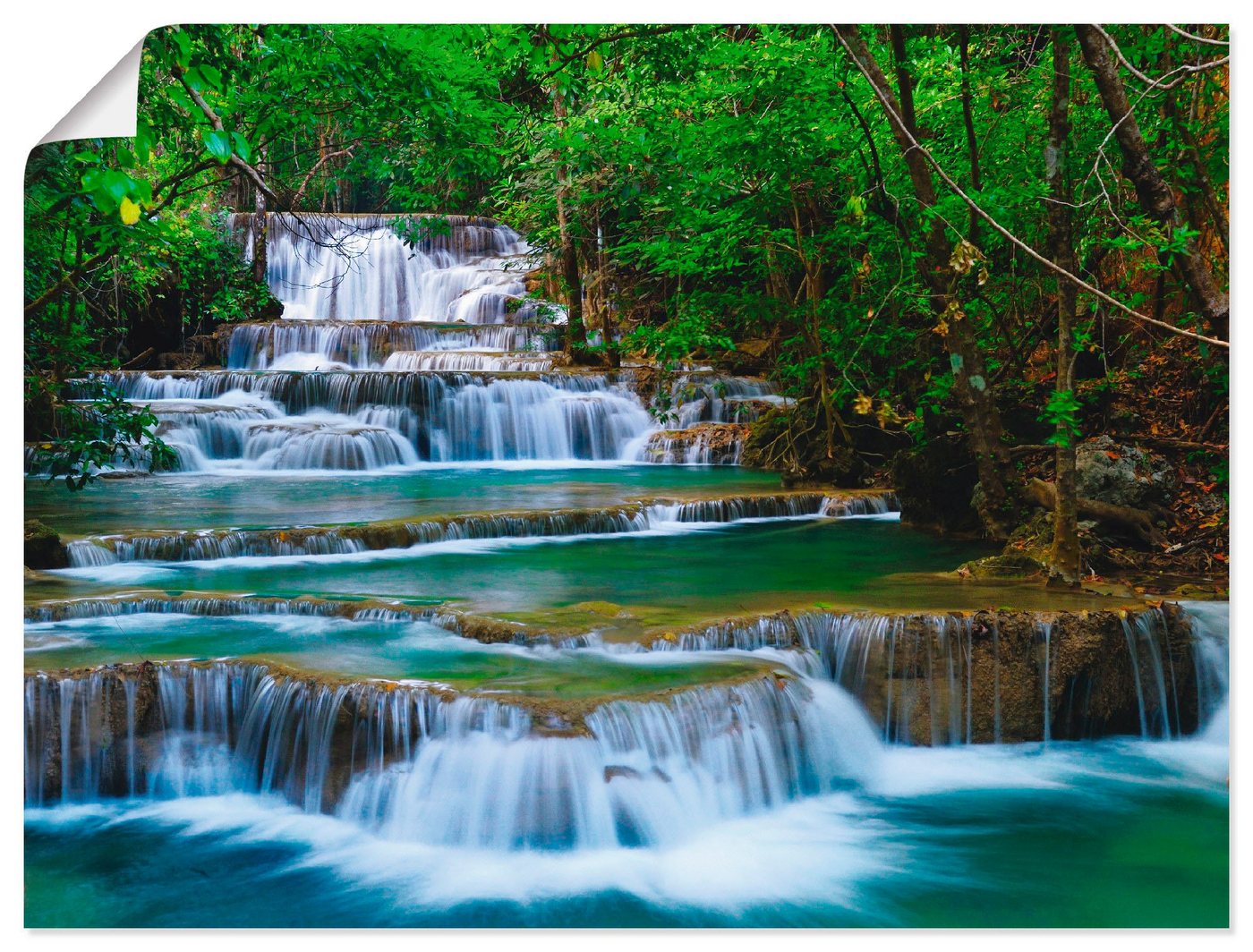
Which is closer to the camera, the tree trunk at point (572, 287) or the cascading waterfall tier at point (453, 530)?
the cascading waterfall tier at point (453, 530)

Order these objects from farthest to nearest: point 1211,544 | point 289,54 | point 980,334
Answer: point 980,334 < point 1211,544 < point 289,54

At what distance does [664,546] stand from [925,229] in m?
2.35

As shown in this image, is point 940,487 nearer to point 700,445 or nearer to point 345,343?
point 700,445

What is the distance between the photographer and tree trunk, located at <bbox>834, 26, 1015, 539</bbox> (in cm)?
572

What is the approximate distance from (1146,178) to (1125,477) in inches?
102

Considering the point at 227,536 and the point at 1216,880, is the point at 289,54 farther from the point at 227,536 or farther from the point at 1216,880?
the point at 1216,880

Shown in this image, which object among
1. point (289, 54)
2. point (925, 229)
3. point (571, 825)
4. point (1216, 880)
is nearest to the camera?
point (1216, 880)

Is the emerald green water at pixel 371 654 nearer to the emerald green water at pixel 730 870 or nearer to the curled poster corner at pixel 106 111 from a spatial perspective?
the emerald green water at pixel 730 870

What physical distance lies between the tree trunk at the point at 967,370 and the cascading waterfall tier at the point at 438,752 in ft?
8.53

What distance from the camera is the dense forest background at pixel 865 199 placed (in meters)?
4.18

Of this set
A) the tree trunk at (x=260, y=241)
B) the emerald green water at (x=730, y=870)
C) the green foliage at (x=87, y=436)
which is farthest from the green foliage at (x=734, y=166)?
the tree trunk at (x=260, y=241)

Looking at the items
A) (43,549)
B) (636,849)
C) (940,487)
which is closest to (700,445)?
(940,487)
